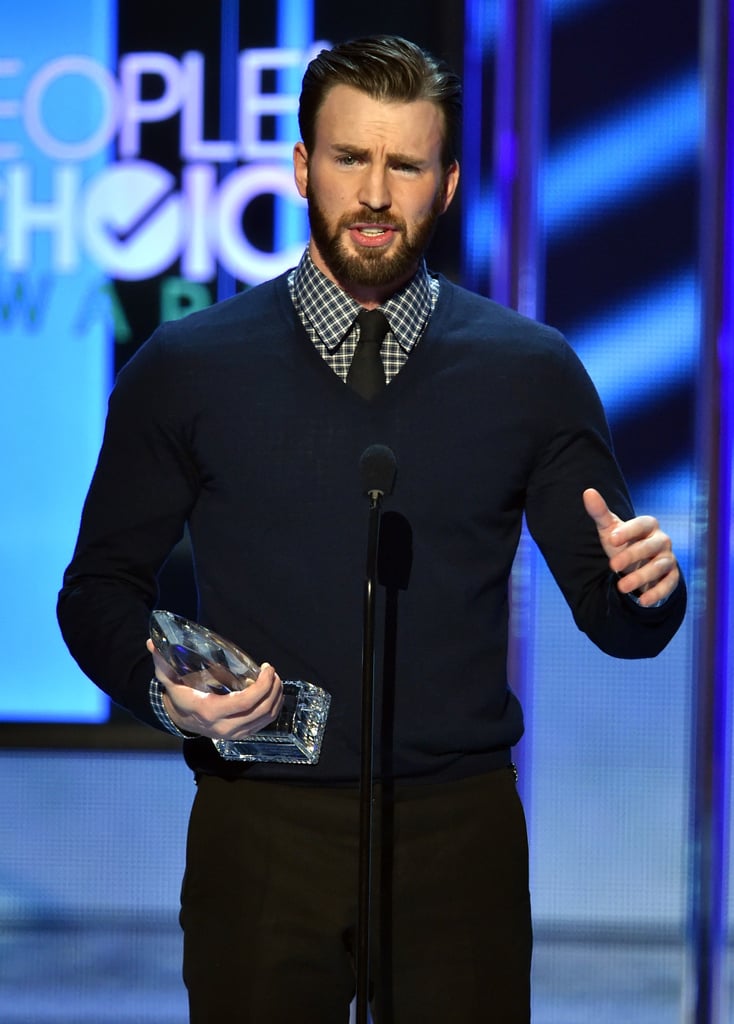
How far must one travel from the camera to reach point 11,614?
147 inches

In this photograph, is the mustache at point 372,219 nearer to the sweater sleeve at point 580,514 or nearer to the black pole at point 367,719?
the sweater sleeve at point 580,514

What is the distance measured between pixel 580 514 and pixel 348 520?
32 centimetres

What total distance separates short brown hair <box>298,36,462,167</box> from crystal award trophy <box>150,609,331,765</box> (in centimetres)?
78

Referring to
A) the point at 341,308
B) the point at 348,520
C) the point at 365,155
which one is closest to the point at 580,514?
the point at 348,520

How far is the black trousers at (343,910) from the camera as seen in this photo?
1.85 m

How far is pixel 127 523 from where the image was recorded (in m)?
1.99

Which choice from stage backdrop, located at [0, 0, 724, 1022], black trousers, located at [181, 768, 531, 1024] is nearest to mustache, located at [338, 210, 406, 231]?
black trousers, located at [181, 768, 531, 1024]

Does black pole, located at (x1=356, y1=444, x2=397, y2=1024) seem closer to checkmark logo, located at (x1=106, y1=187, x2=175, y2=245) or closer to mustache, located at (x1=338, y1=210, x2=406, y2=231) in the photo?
mustache, located at (x1=338, y1=210, x2=406, y2=231)

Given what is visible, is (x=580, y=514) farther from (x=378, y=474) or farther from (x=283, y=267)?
(x=283, y=267)

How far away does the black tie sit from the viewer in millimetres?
2014

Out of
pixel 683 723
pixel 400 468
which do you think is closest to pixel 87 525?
pixel 400 468

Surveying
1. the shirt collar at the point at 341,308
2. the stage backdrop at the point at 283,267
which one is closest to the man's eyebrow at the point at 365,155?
the shirt collar at the point at 341,308

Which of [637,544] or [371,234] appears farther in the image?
[371,234]

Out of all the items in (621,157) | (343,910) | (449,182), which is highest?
(621,157)
